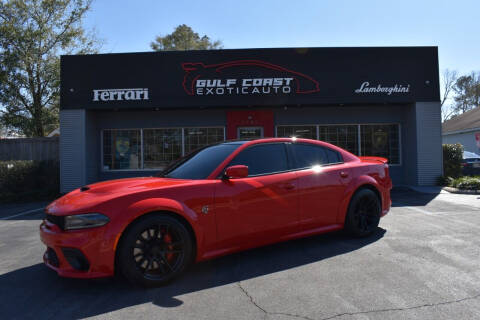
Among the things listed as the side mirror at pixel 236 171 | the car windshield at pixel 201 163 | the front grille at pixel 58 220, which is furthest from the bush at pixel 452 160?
the front grille at pixel 58 220

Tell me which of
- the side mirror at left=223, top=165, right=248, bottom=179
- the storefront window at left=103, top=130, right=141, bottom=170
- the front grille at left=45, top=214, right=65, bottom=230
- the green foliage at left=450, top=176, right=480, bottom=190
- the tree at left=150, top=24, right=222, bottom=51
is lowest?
the green foliage at left=450, top=176, right=480, bottom=190

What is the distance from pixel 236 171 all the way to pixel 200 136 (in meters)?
8.85

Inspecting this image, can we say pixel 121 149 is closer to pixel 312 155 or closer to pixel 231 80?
pixel 231 80

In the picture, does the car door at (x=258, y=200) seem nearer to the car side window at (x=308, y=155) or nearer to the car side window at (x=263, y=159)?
the car side window at (x=263, y=159)

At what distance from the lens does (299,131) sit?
1248 centimetres

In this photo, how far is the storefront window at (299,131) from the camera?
1248cm

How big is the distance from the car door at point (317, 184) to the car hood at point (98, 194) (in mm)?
1508

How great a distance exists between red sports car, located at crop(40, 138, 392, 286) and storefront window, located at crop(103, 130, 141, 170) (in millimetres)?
8290

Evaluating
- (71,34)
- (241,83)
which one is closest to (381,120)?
(241,83)

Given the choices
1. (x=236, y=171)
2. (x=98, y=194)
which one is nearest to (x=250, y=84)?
Answer: (x=236, y=171)

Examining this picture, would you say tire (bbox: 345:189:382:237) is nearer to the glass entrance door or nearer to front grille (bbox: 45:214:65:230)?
front grille (bbox: 45:214:65:230)

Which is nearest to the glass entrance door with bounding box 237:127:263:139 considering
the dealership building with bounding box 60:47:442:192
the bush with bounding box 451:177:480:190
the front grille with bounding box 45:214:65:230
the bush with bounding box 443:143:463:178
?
the dealership building with bounding box 60:47:442:192

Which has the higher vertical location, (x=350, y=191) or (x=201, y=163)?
(x=201, y=163)

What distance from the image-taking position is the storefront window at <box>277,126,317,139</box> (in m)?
12.5
